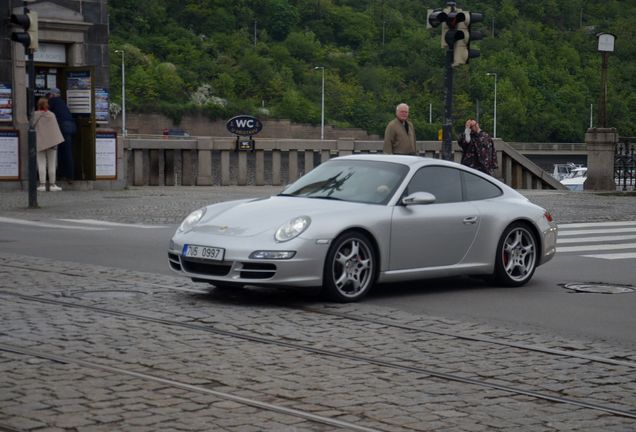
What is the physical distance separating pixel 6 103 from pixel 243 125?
1098 centimetres

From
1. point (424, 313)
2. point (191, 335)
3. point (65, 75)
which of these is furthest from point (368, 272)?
point (65, 75)

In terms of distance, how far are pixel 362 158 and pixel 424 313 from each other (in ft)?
7.72

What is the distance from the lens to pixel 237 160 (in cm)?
3722

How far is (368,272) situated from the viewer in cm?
1178

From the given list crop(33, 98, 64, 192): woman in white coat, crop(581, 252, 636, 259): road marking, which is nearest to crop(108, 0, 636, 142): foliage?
crop(33, 98, 64, 192): woman in white coat

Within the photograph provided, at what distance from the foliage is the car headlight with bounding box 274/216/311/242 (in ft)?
422

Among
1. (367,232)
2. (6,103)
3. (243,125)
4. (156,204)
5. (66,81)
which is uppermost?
(66,81)

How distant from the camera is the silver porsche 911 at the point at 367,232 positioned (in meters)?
11.3

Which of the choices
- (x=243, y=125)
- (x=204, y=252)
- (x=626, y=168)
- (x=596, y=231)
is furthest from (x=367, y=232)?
(x=626, y=168)

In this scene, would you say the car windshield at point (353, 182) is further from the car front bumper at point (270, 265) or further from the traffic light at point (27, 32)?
the traffic light at point (27, 32)

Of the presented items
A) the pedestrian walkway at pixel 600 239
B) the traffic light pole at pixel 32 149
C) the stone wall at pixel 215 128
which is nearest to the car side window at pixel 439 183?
the pedestrian walkway at pixel 600 239

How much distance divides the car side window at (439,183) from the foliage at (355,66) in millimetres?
127136

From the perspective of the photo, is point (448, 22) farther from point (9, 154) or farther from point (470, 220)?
point (9, 154)

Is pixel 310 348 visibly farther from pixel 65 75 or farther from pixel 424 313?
pixel 65 75
